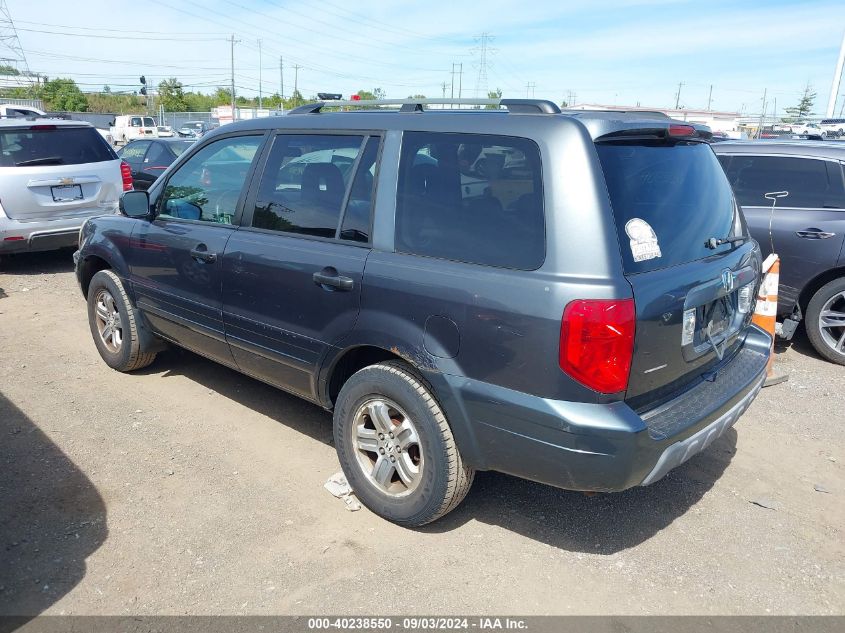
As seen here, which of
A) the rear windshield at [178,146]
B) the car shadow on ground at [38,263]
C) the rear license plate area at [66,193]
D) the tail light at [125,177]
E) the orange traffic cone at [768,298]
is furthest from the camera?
the rear windshield at [178,146]

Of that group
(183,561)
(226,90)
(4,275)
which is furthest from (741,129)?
(226,90)

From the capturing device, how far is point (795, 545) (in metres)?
3.20

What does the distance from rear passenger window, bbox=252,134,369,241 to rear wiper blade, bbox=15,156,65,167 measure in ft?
18.6

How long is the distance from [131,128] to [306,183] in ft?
139

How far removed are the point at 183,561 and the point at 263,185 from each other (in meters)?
2.03

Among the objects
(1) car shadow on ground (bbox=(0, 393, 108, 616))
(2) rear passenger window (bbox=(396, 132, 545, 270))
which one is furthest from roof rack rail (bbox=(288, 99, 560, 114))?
(1) car shadow on ground (bbox=(0, 393, 108, 616))

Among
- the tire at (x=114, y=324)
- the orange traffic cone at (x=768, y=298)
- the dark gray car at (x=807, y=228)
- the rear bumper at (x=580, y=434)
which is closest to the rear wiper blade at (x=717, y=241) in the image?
the rear bumper at (x=580, y=434)

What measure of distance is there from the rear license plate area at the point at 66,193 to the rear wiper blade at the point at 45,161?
0.32 meters

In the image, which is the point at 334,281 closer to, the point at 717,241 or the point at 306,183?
the point at 306,183

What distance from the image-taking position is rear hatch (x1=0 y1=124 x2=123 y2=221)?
7.78m

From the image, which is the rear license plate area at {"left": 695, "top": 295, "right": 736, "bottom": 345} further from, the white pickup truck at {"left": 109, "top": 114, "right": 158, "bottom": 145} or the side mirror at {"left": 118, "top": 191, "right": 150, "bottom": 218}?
the white pickup truck at {"left": 109, "top": 114, "right": 158, "bottom": 145}

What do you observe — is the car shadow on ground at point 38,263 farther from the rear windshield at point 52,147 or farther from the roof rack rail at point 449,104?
the roof rack rail at point 449,104

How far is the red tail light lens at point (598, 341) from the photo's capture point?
2.47 metres

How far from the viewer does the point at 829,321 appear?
5770 millimetres
